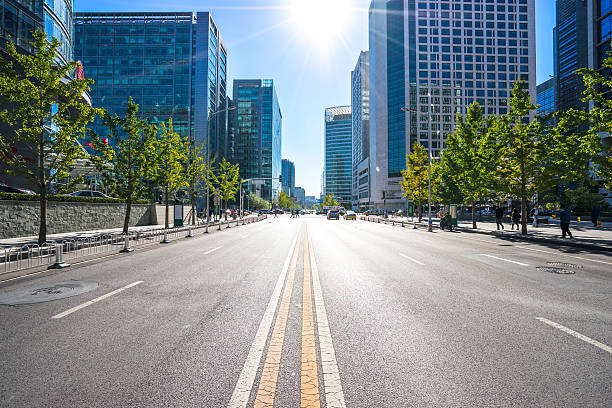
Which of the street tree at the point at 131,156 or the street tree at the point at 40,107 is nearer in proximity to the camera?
the street tree at the point at 40,107

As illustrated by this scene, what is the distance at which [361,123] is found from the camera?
162750 millimetres

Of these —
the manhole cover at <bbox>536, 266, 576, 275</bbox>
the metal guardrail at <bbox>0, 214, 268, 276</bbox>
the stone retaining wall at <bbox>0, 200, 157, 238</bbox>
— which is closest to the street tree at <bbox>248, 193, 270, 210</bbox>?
the stone retaining wall at <bbox>0, 200, 157, 238</bbox>

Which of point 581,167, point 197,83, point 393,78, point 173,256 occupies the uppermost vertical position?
point 393,78

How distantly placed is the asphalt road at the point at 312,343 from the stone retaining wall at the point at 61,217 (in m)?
14.7

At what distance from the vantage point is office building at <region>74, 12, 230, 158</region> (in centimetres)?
8762

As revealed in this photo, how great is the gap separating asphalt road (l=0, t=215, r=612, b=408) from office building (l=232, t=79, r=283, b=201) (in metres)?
141

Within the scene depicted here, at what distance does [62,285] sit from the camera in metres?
7.35

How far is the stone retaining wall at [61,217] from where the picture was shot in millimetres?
18328

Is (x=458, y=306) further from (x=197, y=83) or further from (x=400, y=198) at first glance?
(x=400, y=198)

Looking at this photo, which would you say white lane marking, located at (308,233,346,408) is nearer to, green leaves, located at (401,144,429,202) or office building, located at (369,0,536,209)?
green leaves, located at (401,144,429,202)

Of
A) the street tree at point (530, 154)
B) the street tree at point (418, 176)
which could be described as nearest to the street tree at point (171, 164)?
the street tree at point (530, 154)

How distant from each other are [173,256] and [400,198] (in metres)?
108

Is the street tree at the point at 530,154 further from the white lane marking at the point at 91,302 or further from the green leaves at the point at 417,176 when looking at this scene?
the green leaves at the point at 417,176

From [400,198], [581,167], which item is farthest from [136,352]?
[400,198]
